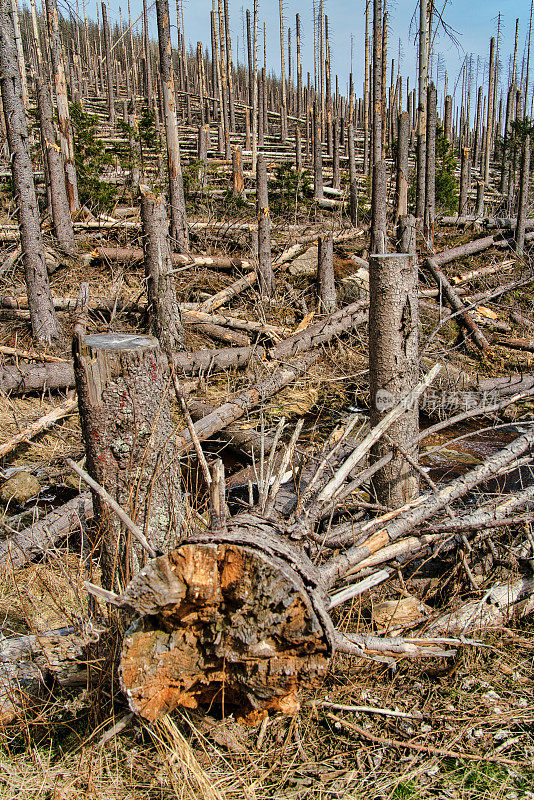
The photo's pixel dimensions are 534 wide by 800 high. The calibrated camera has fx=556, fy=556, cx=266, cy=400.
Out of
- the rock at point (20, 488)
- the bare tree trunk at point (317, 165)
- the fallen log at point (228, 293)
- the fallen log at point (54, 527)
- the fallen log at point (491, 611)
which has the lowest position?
the rock at point (20, 488)

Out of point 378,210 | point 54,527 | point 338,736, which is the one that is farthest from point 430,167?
point 338,736

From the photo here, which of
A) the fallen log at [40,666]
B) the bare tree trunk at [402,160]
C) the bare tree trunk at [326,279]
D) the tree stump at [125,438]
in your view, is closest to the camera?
the fallen log at [40,666]

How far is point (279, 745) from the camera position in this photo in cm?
238

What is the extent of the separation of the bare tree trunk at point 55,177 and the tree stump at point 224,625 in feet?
32.0

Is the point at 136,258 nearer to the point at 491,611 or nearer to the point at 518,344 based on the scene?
the point at 518,344

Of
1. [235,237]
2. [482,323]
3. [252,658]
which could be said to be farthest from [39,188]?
[252,658]

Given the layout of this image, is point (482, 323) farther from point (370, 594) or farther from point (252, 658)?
point (252, 658)

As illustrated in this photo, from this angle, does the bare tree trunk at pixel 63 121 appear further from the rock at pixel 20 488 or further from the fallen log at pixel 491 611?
the fallen log at pixel 491 611

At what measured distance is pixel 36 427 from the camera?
5.92 meters

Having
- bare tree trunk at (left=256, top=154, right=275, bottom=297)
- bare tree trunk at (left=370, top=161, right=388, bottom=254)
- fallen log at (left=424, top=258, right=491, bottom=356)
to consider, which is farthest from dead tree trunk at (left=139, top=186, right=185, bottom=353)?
bare tree trunk at (left=370, top=161, right=388, bottom=254)

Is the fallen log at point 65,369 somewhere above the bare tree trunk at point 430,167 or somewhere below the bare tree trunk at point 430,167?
below

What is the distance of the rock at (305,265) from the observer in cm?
1123

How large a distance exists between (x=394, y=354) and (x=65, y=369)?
516 cm

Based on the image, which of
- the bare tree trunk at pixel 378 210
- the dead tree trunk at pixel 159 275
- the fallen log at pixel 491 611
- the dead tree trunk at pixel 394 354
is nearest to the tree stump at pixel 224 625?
the fallen log at pixel 491 611
